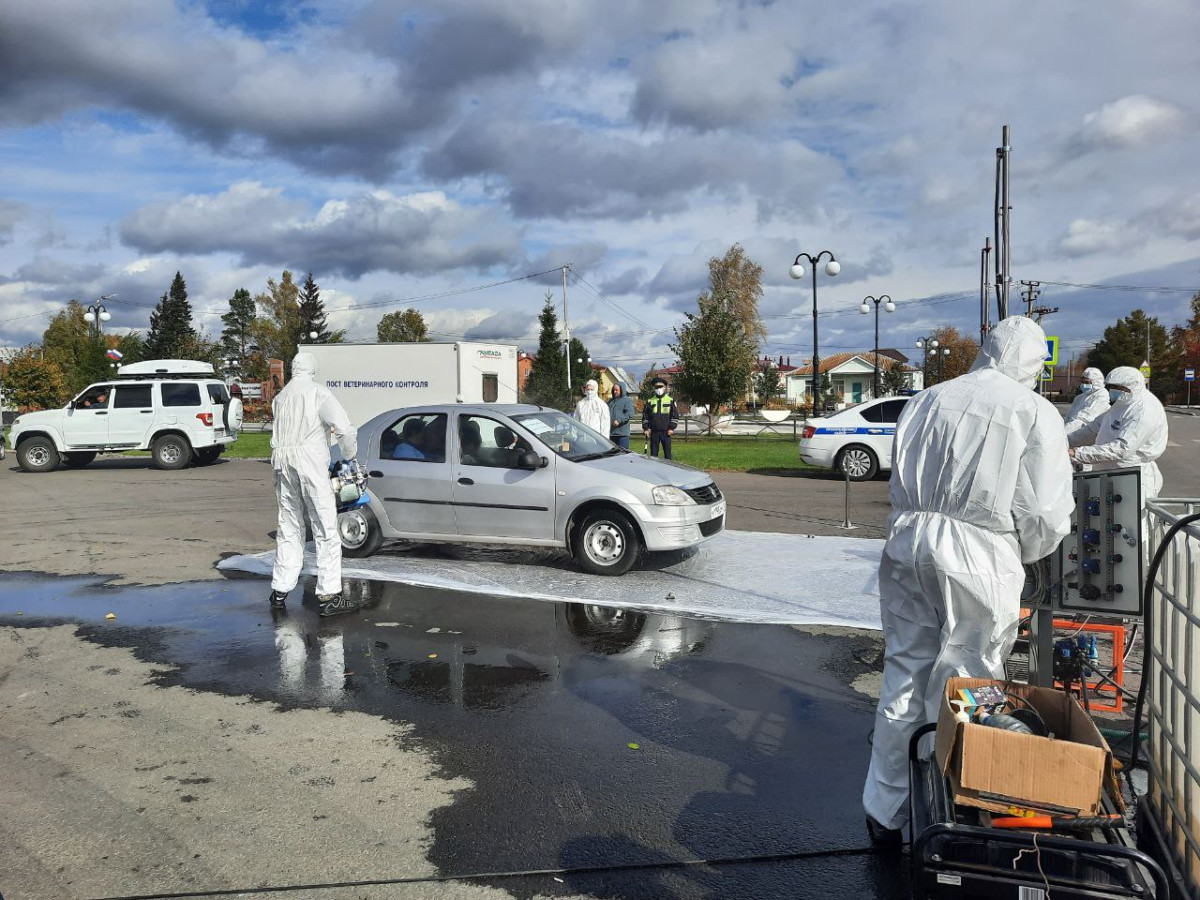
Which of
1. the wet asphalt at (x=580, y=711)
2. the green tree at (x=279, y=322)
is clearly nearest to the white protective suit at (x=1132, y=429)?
the wet asphalt at (x=580, y=711)

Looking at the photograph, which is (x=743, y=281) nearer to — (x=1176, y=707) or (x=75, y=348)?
(x=75, y=348)

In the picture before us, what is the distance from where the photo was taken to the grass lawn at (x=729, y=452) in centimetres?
2103

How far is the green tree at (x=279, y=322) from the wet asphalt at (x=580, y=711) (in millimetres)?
78434

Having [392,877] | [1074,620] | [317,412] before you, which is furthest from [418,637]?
[1074,620]

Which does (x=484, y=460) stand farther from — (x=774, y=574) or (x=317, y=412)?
(x=774, y=574)

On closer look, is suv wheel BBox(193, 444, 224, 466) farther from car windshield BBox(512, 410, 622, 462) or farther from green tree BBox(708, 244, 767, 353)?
green tree BBox(708, 244, 767, 353)

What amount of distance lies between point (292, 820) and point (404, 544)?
6.57 m

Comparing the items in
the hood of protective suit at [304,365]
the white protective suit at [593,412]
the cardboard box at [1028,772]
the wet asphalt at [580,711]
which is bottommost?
the wet asphalt at [580,711]

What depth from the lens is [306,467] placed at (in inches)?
280

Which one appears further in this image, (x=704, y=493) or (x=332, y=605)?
(x=704, y=493)

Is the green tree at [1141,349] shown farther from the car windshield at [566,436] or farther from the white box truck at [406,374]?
the car windshield at [566,436]

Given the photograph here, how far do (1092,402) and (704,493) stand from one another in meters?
4.05

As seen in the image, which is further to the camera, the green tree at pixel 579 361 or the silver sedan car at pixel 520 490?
the green tree at pixel 579 361

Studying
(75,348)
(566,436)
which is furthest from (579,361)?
(566,436)
